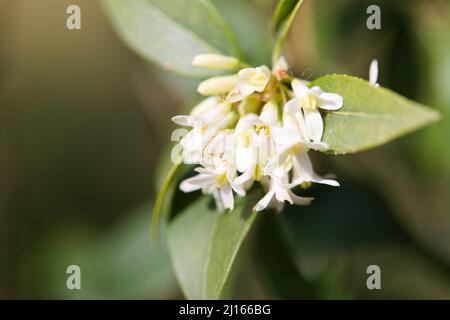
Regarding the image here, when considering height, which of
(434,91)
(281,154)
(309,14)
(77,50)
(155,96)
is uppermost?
(77,50)

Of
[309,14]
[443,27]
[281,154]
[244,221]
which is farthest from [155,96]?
[281,154]

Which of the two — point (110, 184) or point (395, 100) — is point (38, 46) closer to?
point (110, 184)

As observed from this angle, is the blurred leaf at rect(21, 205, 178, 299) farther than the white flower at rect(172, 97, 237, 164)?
Yes

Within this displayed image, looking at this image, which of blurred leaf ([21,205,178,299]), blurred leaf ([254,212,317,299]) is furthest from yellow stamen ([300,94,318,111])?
blurred leaf ([21,205,178,299])

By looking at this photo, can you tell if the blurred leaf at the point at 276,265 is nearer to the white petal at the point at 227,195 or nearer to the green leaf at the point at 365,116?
the white petal at the point at 227,195

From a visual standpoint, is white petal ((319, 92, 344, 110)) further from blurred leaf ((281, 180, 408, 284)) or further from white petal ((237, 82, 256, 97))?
blurred leaf ((281, 180, 408, 284))

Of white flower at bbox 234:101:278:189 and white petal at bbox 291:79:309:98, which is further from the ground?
white petal at bbox 291:79:309:98
